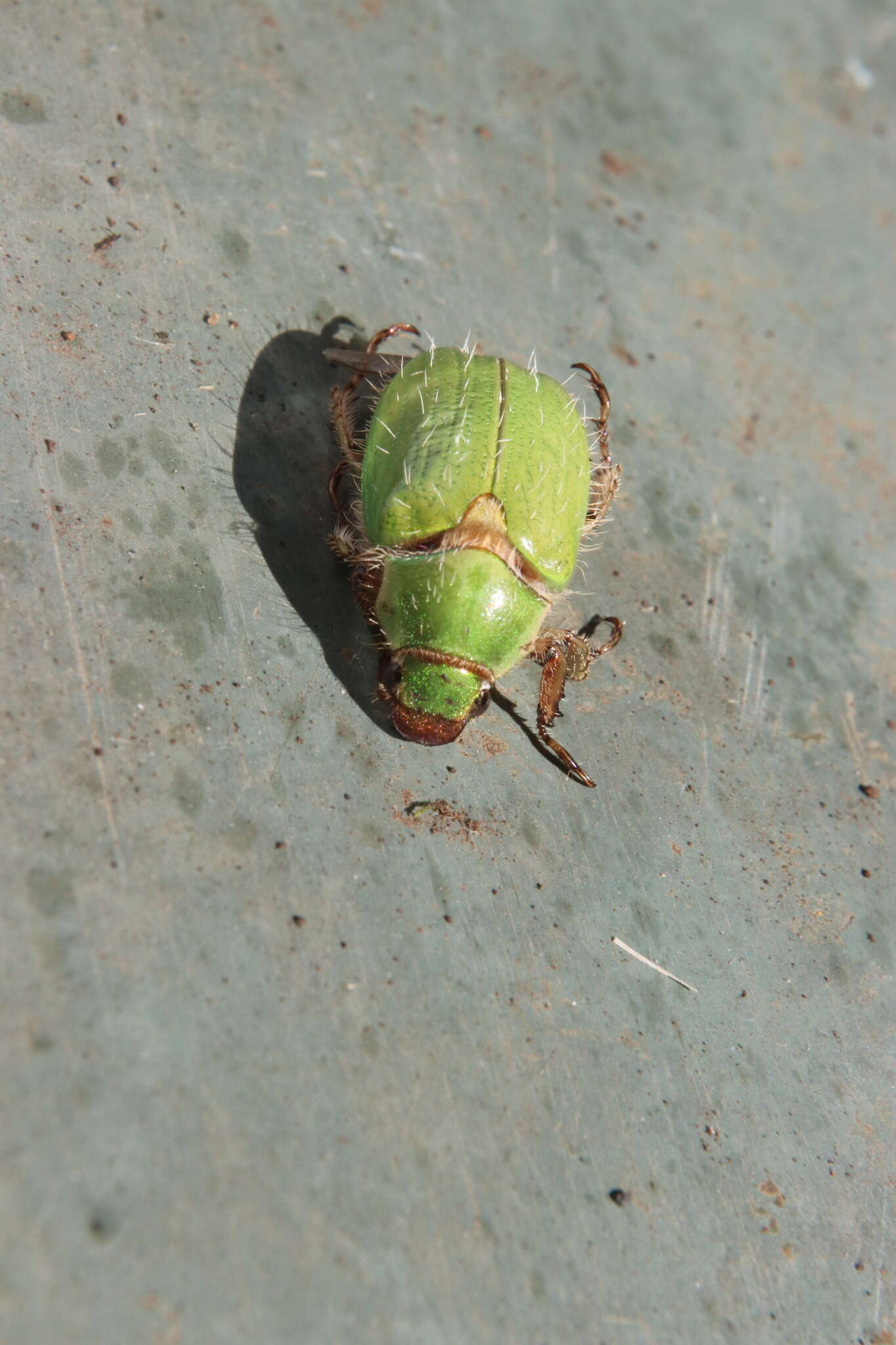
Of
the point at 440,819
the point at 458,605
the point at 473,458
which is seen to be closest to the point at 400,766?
the point at 440,819

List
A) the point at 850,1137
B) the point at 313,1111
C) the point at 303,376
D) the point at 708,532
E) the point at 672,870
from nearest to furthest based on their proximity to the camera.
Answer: the point at 313,1111, the point at 850,1137, the point at 672,870, the point at 303,376, the point at 708,532

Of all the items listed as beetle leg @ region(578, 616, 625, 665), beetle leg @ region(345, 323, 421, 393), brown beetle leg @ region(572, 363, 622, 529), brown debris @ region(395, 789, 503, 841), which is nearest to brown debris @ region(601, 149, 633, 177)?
brown beetle leg @ region(572, 363, 622, 529)

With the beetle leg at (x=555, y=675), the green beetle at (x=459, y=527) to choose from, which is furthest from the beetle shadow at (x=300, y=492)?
the beetle leg at (x=555, y=675)

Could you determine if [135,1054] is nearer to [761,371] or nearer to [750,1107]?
[750,1107]

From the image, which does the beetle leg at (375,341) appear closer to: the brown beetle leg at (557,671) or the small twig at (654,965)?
the brown beetle leg at (557,671)

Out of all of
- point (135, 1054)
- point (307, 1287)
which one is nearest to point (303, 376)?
point (135, 1054)

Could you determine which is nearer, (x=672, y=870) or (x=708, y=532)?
(x=672, y=870)

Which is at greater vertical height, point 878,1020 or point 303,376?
point 303,376

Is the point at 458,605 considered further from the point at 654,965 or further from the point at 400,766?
the point at 654,965
